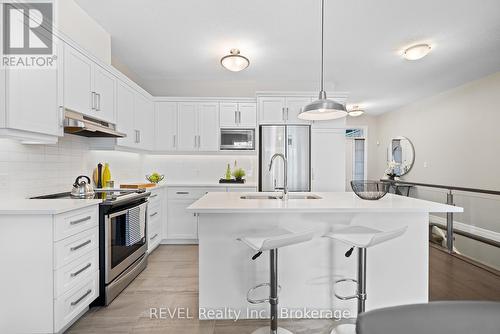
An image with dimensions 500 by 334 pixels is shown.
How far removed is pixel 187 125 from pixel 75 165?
1.92m

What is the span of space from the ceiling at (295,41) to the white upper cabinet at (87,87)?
568 mm

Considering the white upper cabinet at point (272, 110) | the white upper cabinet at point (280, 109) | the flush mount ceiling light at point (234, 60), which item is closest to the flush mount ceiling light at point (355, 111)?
the white upper cabinet at point (280, 109)

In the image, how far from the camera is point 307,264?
7.04ft

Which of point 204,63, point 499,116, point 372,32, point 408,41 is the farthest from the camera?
point 499,116

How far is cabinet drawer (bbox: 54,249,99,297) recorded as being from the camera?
1807 millimetres

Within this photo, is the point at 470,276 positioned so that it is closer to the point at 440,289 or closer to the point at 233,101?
the point at 440,289

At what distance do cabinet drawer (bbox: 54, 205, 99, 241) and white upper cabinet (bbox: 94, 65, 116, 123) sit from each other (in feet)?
3.90

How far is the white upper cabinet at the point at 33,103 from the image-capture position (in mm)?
1795

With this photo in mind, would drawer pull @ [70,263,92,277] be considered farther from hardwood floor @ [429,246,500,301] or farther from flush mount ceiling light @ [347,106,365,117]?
flush mount ceiling light @ [347,106,365,117]

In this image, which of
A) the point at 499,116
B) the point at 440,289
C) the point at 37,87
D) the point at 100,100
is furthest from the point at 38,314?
the point at 499,116

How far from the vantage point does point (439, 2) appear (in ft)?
8.24

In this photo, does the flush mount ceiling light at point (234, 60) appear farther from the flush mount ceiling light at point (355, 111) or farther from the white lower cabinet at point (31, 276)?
the flush mount ceiling light at point (355, 111)

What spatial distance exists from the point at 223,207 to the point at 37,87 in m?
1.71

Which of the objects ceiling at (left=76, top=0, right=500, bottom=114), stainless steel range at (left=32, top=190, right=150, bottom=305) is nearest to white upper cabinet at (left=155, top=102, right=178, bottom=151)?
ceiling at (left=76, top=0, right=500, bottom=114)
